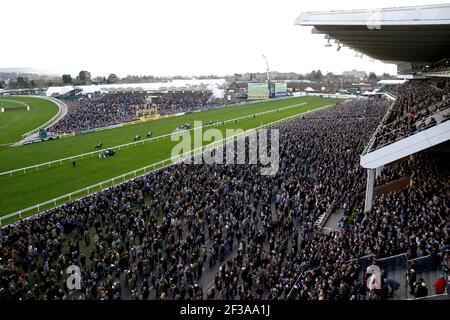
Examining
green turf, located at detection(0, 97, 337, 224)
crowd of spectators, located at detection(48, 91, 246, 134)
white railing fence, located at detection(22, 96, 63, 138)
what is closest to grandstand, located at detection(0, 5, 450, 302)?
green turf, located at detection(0, 97, 337, 224)

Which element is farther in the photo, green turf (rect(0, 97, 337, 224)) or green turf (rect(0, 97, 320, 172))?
green turf (rect(0, 97, 320, 172))

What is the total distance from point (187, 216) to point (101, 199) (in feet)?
12.6

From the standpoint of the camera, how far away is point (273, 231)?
14820mm

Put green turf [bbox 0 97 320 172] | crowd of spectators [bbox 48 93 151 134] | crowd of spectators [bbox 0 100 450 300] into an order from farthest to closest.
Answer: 1. crowd of spectators [bbox 48 93 151 134]
2. green turf [bbox 0 97 320 172]
3. crowd of spectators [bbox 0 100 450 300]

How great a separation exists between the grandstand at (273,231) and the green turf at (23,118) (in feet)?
55.2

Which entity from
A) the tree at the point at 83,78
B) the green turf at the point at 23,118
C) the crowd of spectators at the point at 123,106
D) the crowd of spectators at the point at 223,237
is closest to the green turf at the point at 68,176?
the crowd of spectators at the point at 223,237

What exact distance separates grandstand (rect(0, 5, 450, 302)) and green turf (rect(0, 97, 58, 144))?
55.2ft

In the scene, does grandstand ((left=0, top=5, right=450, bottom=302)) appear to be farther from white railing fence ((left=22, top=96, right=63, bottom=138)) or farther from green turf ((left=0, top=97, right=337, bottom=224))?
white railing fence ((left=22, top=96, right=63, bottom=138))

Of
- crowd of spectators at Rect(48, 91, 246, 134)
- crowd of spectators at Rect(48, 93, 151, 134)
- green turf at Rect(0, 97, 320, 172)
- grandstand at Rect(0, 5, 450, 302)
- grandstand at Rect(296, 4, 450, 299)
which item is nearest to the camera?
grandstand at Rect(296, 4, 450, 299)

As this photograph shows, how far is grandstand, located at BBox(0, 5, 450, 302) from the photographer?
9.94 meters

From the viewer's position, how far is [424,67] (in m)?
39.2

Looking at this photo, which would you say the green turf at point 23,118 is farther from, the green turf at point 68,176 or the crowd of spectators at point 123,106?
the green turf at point 68,176

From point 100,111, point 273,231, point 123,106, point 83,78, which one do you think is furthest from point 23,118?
point 83,78

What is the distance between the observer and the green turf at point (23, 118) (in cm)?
4050
